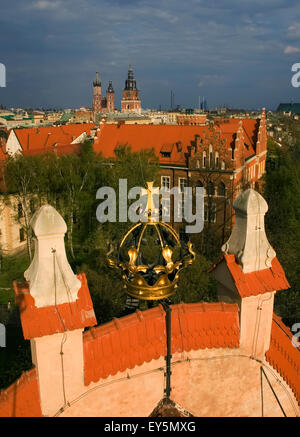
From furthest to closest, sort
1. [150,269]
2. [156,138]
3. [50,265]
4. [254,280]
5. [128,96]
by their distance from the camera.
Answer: [128,96], [156,138], [254,280], [50,265], [150,269]

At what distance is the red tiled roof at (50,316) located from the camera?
15.0 ft

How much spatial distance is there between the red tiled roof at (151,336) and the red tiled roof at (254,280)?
0.36 m

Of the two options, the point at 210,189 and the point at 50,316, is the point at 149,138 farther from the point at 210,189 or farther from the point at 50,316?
the point at 50,316

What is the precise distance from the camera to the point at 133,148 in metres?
37.2

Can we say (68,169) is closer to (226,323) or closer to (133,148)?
(133,148)

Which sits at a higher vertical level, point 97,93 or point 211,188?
point 97,93

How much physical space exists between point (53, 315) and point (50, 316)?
0.12 ft

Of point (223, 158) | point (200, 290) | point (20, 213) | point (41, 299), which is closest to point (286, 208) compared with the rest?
point (223, 158)

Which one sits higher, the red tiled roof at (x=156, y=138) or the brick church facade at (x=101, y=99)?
the brick church facade at (x=101, y=99)

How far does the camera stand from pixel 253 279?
18.2ft

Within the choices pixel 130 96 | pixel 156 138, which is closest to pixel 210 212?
pixel 156 138

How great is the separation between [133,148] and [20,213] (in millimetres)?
11920

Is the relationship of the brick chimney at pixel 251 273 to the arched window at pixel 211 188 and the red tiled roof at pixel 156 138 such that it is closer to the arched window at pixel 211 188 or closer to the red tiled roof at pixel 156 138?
the arched window at pixel 211 188

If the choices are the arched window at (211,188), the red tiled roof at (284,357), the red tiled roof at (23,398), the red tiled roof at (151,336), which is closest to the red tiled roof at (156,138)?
the arched window at (211,188)
